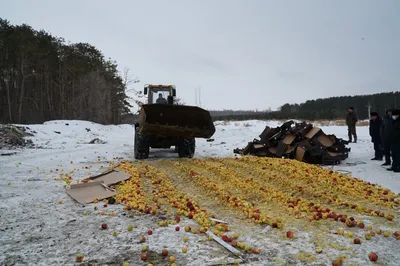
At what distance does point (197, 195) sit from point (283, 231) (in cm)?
227

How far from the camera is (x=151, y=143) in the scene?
11438mm

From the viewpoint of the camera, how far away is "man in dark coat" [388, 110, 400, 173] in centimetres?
832

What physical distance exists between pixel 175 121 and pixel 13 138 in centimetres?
997

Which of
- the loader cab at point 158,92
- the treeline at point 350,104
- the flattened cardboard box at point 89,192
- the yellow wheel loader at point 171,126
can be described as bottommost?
the flattened cardboard box at point 89,192

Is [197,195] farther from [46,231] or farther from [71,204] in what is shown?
[46,231]

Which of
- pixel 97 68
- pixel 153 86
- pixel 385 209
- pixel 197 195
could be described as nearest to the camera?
pixel 385 209

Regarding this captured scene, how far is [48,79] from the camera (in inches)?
1358

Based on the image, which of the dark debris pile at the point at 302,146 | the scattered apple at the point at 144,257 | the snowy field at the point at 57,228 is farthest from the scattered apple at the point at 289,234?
the dark debris pile at the point at 302,146

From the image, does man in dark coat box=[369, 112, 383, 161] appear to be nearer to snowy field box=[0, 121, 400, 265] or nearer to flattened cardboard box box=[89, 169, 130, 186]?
snowy field box=[0, 121, 400, 265]

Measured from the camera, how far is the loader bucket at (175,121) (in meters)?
9.78

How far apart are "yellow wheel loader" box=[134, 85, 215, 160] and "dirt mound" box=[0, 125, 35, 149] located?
7.24m

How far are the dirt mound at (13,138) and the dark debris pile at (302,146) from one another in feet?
35.9

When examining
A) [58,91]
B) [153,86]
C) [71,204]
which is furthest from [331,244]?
[58,91]

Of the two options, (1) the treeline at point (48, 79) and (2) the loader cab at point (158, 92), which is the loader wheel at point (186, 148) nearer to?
(2) the loader cab at point (158, 92)
